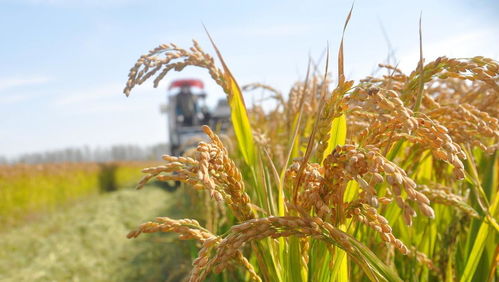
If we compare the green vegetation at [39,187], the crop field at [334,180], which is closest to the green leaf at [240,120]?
the crop field at [334,180]

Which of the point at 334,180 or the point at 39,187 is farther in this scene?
the point at 39,187

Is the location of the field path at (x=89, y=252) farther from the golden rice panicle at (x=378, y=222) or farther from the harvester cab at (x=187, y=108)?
the harvester cab at (x=187, y=108)

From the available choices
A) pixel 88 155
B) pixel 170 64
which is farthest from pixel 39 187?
pixel 88 155

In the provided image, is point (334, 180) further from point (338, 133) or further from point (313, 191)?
point (338, 133)

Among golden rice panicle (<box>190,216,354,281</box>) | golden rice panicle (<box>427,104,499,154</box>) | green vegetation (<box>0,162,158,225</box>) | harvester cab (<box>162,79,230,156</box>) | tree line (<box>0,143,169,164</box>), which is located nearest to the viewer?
golden rice panicle (<box>190,216,354,281</box>)

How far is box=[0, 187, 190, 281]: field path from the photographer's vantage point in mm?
5652

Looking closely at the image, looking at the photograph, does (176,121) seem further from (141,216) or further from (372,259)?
(372,259)

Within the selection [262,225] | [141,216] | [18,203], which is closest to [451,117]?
[262,225]

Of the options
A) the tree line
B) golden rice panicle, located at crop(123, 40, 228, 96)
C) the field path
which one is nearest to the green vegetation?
the field path

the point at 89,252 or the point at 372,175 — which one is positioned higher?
the point at 372,175

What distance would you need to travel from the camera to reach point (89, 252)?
717 centimetres

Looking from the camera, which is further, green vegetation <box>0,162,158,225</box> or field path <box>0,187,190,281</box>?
green vegetation <box>0,162,158,225</box>

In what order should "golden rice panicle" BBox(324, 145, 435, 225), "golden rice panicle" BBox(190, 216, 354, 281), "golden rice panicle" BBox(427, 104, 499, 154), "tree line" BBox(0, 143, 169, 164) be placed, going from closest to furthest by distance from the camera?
"golden rice panicle" BBox(324, 145, 435, 225) → "golden rice panicle" BBox(190, 216, 354, 281) → "golden rice panicle" BBox(427, 104, 499, 154) → "tree line" BBox(0, 143, 169, 164)

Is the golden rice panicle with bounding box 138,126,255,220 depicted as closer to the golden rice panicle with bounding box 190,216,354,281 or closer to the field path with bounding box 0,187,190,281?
the golden rice panicle with bounding box 190,216,354,281
